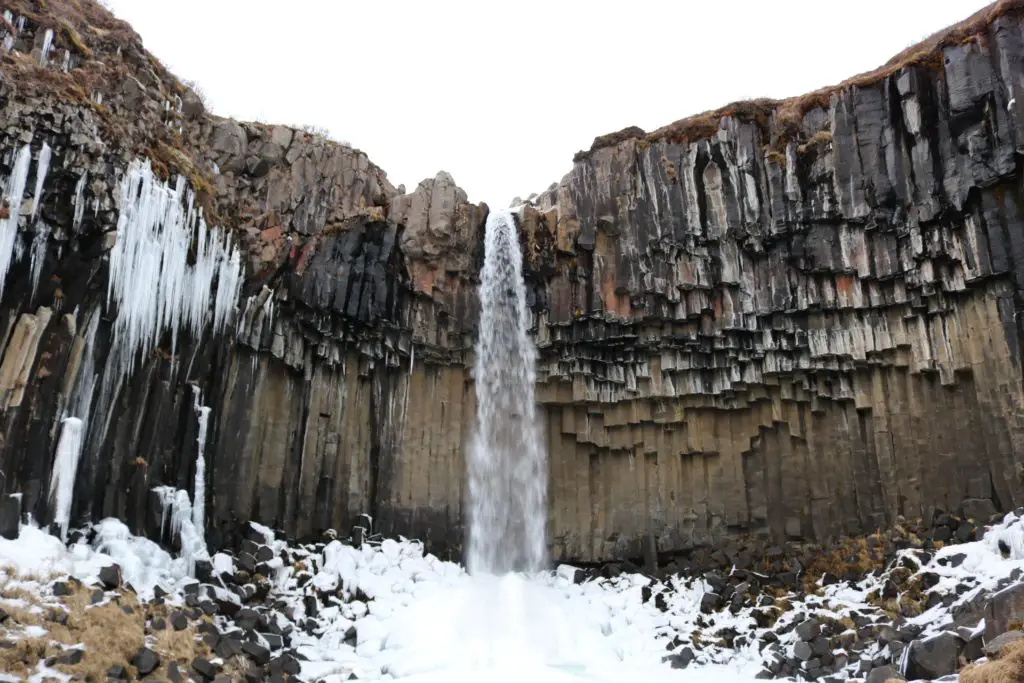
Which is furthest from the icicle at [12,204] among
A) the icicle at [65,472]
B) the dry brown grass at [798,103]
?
the dry brown grass at [798,103]

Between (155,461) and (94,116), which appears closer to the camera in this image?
(94,116)

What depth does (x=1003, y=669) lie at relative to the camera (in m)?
10.0

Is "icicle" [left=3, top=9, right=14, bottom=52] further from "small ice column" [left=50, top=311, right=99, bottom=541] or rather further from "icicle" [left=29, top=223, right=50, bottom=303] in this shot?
"small ice column" [left=50, top=311, right=99, bottom=541]

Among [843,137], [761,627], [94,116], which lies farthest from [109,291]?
[843,137]

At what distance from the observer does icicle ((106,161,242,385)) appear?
1648cm

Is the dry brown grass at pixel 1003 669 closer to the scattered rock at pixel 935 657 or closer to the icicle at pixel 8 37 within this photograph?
the scattered rock at pixel 935 657

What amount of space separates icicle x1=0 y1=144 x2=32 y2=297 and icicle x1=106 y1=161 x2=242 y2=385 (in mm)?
1779

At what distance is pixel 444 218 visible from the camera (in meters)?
22.8

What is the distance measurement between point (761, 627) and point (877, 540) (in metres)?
3.48

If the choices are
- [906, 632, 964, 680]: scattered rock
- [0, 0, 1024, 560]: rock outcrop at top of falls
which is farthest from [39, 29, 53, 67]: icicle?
[906, 632, 964, 680]: scattered rock

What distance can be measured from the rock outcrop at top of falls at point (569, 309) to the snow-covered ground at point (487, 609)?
3.74 ft

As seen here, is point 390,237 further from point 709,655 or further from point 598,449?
point 709,655

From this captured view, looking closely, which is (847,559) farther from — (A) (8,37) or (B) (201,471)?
(A) (8,37)

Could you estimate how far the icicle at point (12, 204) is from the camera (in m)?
14.2
